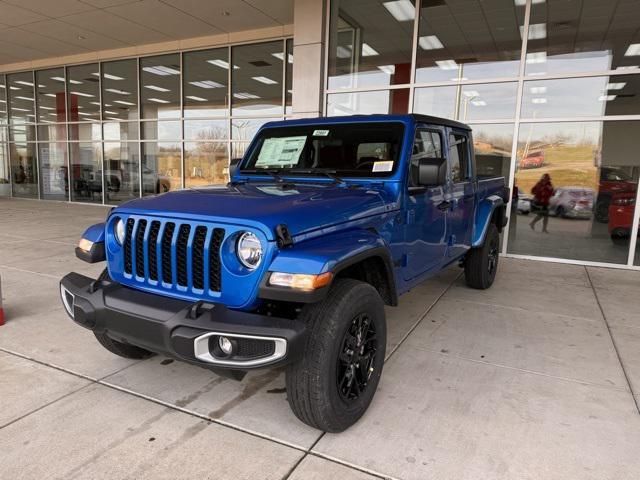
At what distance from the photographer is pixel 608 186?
7.12 meters

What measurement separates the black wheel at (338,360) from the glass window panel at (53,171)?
51.7ft

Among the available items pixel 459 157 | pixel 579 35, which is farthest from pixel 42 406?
pixel 579 35

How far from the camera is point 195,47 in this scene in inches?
458

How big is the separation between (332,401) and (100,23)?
11315 millimetres

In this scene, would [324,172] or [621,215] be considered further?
[621,215]

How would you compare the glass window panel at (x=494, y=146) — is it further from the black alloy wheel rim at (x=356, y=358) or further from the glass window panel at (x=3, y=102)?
the glass window panel at (x=3, y=102)

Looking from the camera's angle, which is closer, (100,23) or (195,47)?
(100,23)

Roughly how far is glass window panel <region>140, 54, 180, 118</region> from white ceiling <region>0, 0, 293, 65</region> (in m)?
0.61

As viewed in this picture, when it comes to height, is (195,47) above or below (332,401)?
above

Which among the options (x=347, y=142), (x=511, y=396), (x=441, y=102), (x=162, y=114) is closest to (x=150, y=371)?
(x=347, y=142)

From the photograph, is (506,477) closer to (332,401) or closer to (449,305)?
(332,401)

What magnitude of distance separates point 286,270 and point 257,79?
10316mm

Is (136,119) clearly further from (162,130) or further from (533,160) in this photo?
(533,160)

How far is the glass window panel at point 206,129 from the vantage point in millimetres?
11797
